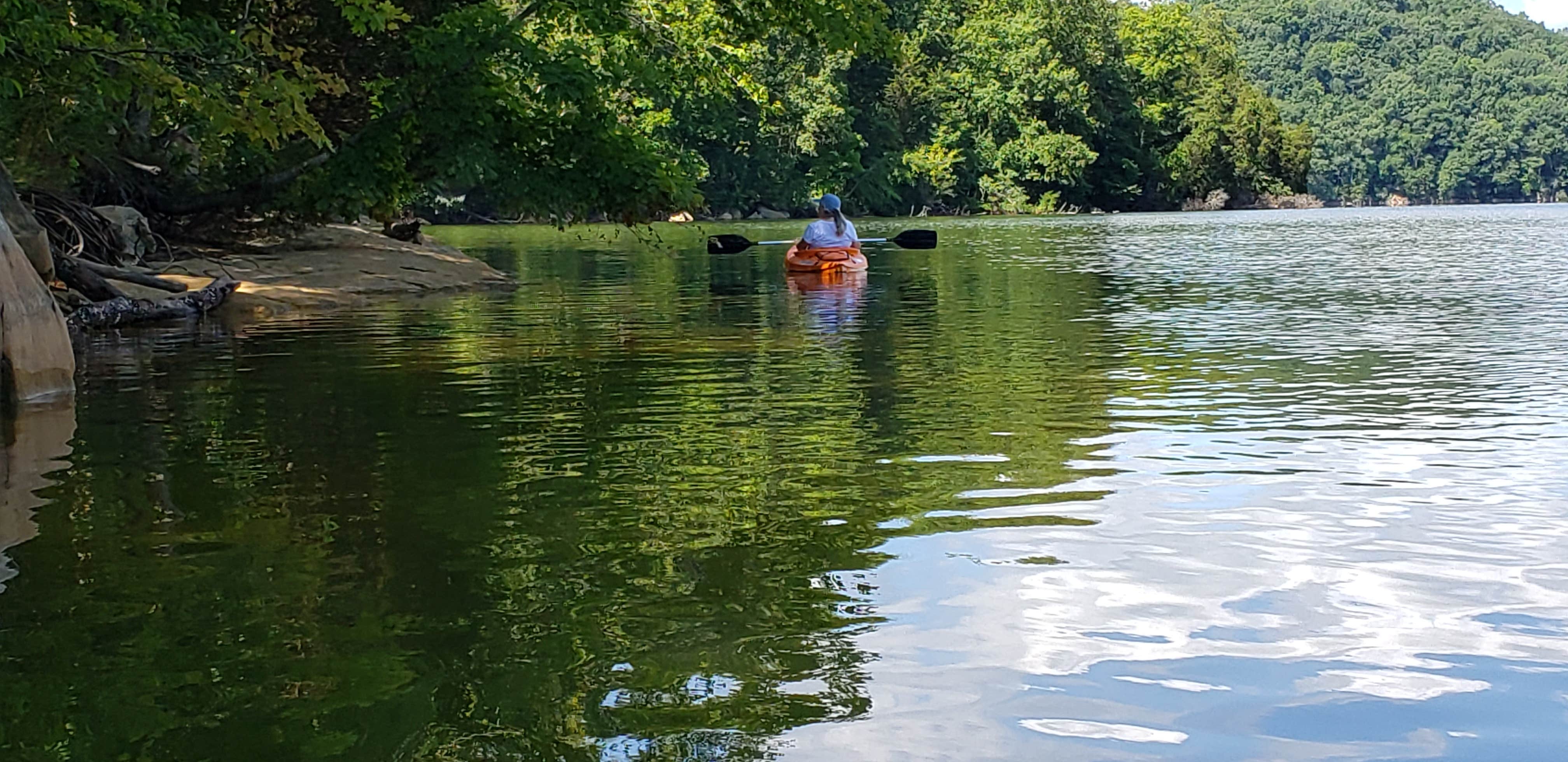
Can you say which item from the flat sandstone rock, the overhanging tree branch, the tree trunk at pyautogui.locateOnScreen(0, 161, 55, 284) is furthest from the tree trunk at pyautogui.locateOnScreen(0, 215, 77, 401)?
the flat sandstone rock

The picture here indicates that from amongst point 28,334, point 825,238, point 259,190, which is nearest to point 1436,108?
point 825,238

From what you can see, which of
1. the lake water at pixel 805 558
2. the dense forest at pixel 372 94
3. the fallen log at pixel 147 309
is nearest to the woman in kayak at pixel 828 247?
the dense forest at pixel 372 94

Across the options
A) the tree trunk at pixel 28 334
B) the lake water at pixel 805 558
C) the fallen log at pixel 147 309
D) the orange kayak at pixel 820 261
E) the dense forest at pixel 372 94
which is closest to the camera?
the lake water at pixel 805 558

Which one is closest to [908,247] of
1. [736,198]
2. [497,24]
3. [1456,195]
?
[497,24]

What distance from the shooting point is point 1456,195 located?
14938 cm

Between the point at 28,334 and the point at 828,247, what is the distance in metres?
17.5

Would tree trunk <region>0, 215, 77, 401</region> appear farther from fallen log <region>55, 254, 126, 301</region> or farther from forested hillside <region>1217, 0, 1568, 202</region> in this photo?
forested hillside <region>1217, 0, 1568, 202</region>

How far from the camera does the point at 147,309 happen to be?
19906 millimetres

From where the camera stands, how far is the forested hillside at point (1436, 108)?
148 meters

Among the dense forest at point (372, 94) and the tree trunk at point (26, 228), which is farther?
the tree trunk at point (26, 228)

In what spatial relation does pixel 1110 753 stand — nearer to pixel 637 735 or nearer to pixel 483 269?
pixel 637 735

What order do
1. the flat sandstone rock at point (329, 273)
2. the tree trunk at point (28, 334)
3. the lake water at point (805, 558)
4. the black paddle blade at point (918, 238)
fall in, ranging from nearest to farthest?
1. the lake water at point (805, 558)
2. the tree trunk at point (28, 334)
3. the flat sandstone rock at point (329, 273)
4. the black paddle blade at point (918, 238)

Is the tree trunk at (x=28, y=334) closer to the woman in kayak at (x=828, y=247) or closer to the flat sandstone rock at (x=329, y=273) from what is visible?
the flat sandstone rock at (x=329, y=273)

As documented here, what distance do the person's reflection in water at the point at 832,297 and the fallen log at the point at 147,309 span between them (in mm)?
7526
